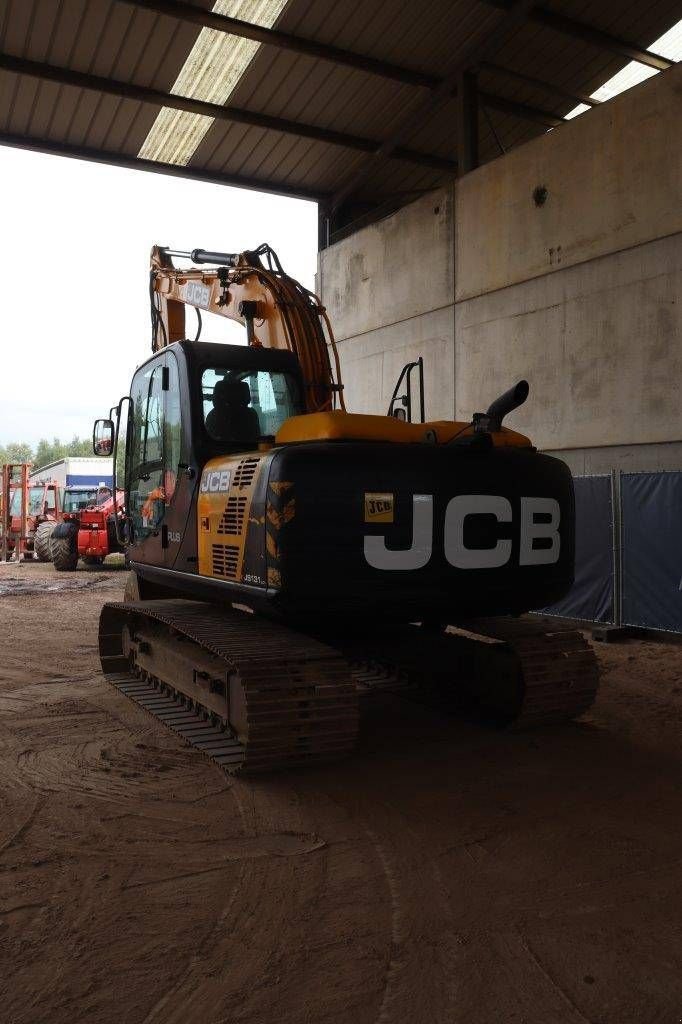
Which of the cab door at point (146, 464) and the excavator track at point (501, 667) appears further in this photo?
the cab door at point (146, 464)

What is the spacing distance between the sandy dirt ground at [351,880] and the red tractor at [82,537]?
1337 cm

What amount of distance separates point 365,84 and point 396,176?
286 centimetres

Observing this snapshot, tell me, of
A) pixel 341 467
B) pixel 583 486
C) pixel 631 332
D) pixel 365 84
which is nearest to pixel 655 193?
pixel 631 332

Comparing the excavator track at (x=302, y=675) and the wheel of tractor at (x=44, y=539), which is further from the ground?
the wheel of tractor at (x=44, y=539)

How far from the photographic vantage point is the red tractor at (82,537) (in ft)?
61.2

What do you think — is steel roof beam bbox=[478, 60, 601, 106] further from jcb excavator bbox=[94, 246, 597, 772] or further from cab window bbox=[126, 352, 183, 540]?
cab window bbox=[126, 352, 183, 540]

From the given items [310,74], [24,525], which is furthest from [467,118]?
[24,525]

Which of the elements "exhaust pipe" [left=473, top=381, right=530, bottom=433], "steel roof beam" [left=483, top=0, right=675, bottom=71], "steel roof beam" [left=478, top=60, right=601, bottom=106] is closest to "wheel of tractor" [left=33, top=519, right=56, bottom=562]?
"steel roof beam" [left=478, top=60, right=601, bottom=106]

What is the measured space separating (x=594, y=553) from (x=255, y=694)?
6.87 meters

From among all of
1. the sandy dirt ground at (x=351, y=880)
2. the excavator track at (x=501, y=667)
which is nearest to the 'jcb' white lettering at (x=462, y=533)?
the excavator track at (x=501, y=667)

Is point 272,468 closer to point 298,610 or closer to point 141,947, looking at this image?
point 298,610

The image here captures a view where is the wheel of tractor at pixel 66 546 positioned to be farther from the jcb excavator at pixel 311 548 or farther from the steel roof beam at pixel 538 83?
the jcb excavator at pixel 311 548

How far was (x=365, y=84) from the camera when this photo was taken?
13.4m

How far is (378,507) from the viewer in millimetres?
4684
